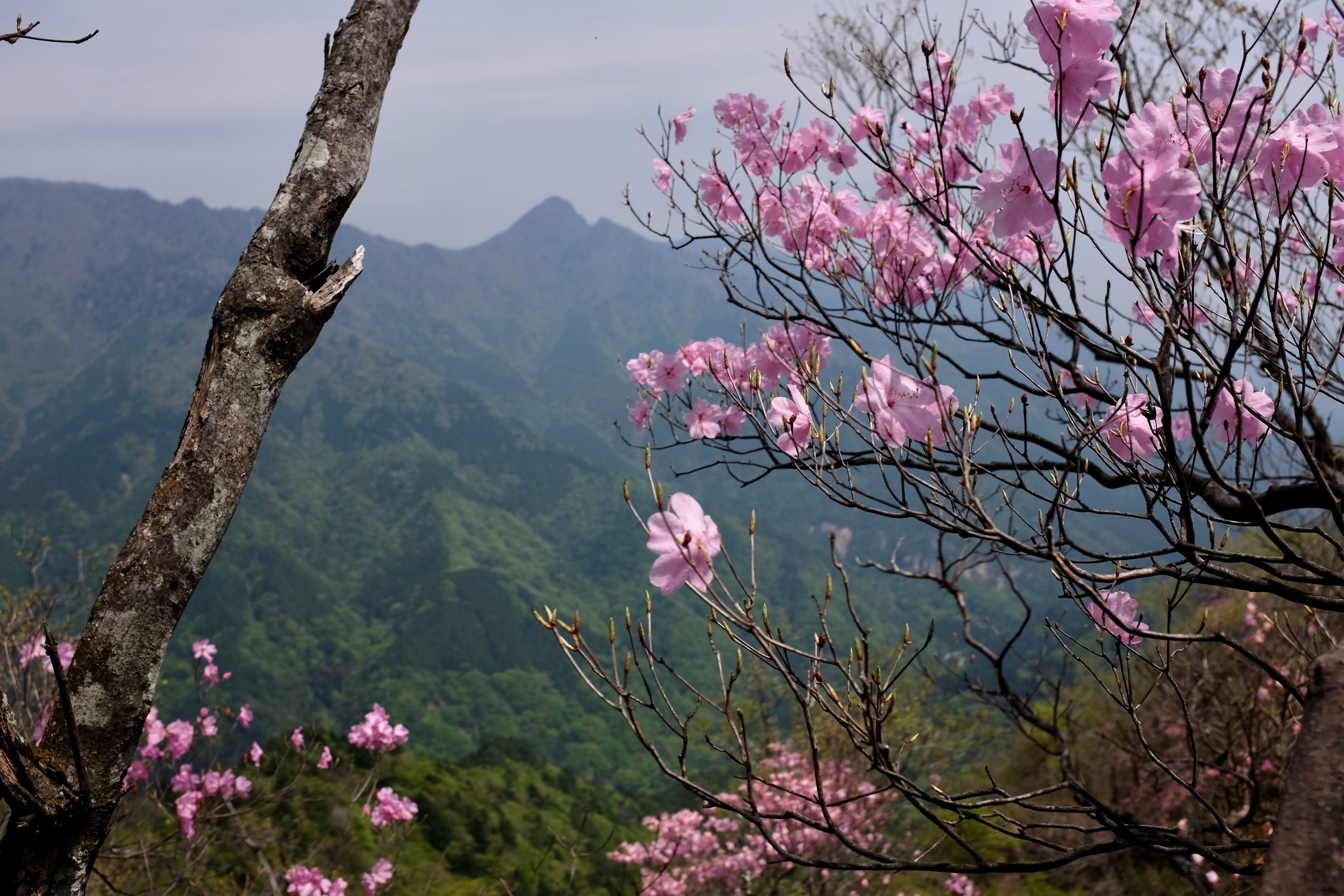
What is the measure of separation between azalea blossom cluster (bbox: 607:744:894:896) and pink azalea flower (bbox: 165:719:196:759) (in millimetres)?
4026

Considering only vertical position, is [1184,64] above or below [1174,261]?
above

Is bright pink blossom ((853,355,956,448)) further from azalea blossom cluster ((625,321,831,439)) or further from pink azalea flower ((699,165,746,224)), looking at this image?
pink azalea flower ((699,165,746,224))

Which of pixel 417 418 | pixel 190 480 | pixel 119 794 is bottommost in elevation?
pixel 119 794

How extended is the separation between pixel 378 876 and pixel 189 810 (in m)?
1.34

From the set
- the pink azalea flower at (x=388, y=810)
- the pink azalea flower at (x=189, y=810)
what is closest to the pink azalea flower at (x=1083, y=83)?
the pink azalea flower at (x=189, y=810)

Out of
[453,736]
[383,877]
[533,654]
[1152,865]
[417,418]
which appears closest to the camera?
[383,877]

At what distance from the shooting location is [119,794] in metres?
1.46

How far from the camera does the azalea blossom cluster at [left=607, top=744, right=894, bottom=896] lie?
819 centimetres

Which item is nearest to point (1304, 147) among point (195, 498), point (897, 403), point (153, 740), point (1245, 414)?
point (1245, 414)

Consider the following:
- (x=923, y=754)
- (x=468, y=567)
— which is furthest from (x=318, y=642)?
(x=923, y=754)

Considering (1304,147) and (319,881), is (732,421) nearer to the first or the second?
(1304,147)

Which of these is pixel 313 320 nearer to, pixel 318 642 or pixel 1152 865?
pixel 1152 865

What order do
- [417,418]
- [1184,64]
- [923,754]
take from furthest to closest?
[417,418], [923,754], [1184,64]

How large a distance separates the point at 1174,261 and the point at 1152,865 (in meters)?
9.14
